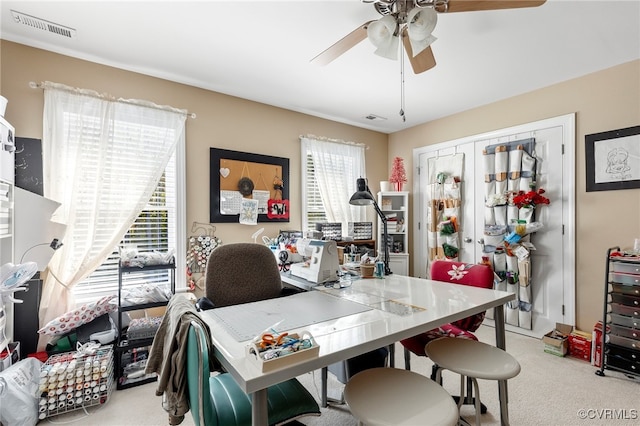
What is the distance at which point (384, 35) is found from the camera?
1635 millimetres

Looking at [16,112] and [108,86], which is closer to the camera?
[16,112]

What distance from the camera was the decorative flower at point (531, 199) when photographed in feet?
10.2

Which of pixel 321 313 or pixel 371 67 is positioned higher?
pixel 371 67

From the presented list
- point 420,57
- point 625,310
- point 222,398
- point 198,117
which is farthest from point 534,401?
point 198,117

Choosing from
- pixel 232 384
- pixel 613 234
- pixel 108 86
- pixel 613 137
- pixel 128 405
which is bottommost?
pixel 128 405

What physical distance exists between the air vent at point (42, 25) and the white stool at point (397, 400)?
3018mm

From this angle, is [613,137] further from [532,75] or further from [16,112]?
[16,112]

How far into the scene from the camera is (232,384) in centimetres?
138

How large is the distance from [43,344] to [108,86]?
220 cm

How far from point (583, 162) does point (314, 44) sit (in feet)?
9.27

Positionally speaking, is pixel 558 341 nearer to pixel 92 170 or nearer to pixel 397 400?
pixel 397 400

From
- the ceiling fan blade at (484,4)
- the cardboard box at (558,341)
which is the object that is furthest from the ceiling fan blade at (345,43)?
the cardboard box at (558,341)

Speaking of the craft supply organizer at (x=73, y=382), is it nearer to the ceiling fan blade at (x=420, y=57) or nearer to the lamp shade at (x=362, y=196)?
the lamp shade at (x=362, y=196)

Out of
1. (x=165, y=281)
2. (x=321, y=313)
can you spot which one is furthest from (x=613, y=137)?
(x=165, y=281)
